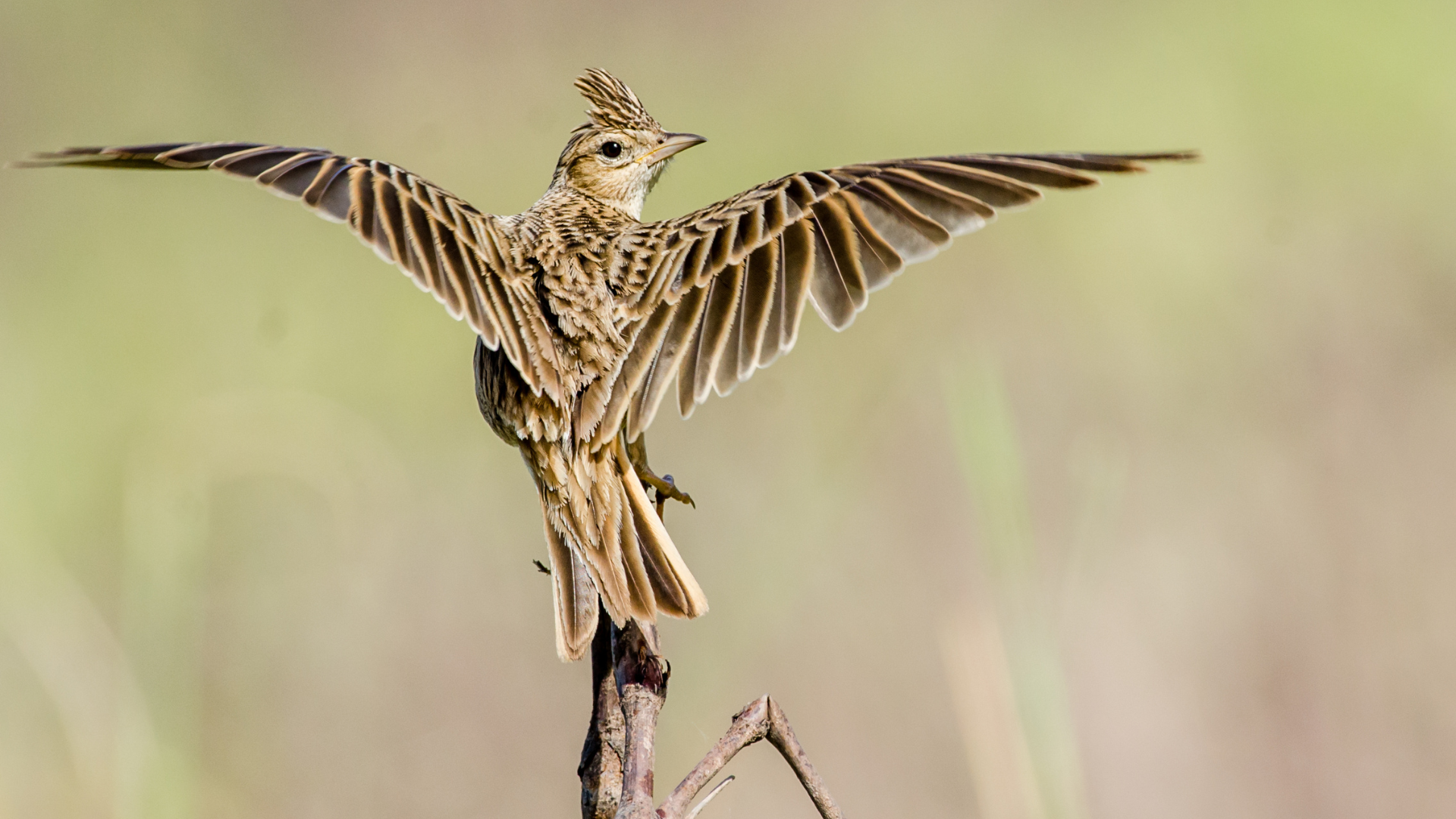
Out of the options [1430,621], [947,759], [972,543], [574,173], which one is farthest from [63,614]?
[1430,621]

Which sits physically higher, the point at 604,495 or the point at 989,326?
the point at 989,326

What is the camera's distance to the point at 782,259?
12.2 feet

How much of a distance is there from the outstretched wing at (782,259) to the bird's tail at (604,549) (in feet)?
0.40

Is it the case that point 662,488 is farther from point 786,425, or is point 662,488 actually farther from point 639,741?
point 786,425

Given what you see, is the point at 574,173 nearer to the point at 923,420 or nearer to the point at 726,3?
the point at 923,420

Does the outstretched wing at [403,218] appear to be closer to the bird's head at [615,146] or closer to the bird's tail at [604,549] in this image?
the bird's tail at [604,549]

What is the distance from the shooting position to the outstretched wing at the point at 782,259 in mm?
3562

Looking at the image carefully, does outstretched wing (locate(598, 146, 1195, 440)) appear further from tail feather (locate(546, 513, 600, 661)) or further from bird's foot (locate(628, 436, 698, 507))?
tail feather (locate(546, 513, 600, 661))

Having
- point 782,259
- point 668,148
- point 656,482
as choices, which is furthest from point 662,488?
point 668,148

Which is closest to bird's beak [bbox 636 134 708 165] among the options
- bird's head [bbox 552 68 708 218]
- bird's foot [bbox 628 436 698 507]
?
bird's head [bbox 552 68 708 218]

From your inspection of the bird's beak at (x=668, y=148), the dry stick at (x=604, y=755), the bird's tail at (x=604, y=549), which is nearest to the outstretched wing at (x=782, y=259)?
the bird's tail at (x=604, y=549)

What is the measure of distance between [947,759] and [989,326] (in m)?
3.14

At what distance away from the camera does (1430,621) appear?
23.8ft

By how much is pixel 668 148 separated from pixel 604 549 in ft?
7.51
